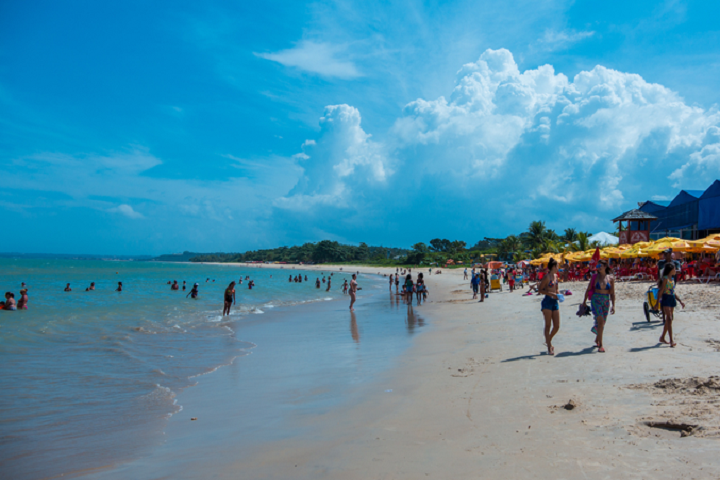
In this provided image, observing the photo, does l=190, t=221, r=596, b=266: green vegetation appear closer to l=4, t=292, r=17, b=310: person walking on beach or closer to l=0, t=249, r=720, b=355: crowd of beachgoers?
l=0, t=249, r=720, b=355: crowd of beachgoers

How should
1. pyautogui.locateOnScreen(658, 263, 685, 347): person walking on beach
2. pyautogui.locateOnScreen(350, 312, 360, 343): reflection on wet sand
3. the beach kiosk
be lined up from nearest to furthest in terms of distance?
pyautogui.locateOnScreen(658, 263, 685, 347): person walking on beach → pyautogui.locateOnScreen(350, 312, 360, 343): reflection on wet sand → the beach kiosk

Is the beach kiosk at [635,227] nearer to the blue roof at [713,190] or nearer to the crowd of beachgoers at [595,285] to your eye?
the crowd of beachgoers at [595,285]

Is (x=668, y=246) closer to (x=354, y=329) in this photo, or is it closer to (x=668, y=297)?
(x=668, y=297)

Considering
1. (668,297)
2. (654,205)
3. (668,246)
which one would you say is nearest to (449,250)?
(654,205)

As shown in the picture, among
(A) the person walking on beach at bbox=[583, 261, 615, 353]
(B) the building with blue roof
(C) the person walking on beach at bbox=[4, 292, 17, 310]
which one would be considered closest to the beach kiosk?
(B) the building with blue roof

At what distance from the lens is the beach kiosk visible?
2778 centimetres

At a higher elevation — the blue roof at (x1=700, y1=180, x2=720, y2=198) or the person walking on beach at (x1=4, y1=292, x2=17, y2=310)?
the blue roof at (x1=700, y1=180, x2=720, y2=198)

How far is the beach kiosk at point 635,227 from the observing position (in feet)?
91.1

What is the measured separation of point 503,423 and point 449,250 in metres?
100

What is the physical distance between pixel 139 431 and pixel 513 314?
38.0 ft

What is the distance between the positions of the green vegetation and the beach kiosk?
945 centimetres

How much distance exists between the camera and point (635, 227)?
29016 millimetres

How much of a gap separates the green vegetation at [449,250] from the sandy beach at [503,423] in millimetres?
36563

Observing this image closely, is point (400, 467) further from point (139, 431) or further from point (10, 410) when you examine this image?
point (10, 410)
